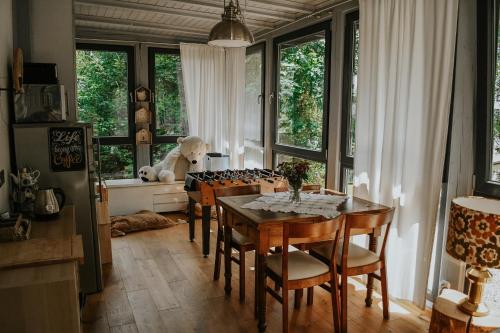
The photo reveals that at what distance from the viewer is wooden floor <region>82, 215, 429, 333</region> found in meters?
2.78

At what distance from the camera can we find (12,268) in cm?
184

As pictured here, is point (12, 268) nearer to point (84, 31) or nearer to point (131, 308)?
point (131, 308)

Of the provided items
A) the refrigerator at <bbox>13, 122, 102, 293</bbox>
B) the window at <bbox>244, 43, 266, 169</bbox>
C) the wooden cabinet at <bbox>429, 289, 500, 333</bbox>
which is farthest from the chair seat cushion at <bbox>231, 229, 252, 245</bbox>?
the window at <bbox>244, 43, 266, 169</bbox>

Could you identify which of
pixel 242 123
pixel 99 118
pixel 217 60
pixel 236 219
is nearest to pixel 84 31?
pixel 99 118

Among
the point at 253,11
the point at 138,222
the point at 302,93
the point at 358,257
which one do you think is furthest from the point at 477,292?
the point at 138,222

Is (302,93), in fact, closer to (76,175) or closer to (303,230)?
(303,230)

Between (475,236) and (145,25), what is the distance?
4.58 m

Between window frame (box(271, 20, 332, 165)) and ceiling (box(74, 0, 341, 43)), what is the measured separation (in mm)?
158

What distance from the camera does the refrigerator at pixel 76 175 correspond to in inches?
114

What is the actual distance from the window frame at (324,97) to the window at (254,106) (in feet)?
1.00

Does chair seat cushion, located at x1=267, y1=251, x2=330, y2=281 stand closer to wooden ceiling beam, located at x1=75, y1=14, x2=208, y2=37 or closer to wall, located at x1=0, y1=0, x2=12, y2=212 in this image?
wall, located at x1=0, y1=0, x2=12, y2=212

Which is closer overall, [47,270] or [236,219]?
[47,270]

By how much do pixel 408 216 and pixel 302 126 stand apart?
2.00 m

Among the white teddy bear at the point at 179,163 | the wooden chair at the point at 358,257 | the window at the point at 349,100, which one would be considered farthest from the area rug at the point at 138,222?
the wooden chair at the point at 358,257
